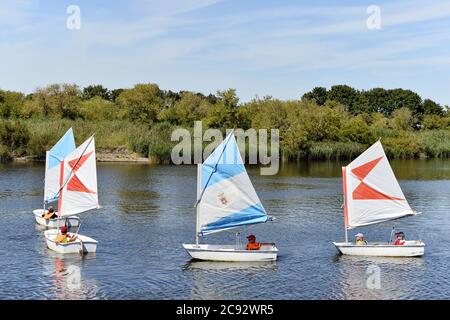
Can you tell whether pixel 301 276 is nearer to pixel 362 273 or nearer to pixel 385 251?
pixel 362 273

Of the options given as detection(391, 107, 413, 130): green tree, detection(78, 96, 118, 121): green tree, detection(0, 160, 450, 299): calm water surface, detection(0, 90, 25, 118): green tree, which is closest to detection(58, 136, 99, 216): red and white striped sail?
detection(0, 160, 450, 299): calm water surface

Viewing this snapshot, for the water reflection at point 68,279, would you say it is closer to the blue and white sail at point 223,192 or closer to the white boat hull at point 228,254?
the white boat hull at point 228,254

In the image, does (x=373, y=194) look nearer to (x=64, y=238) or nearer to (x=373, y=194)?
(x=373, y=194)

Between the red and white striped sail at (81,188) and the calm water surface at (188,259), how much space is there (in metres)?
2.48

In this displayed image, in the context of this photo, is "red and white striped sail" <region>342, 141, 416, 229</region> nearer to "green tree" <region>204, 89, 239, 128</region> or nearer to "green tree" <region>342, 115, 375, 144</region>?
"green tree" <region>204, 89, 239, 128</region>

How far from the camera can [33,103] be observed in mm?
135125

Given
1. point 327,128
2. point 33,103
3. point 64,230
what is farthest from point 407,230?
point 33,103

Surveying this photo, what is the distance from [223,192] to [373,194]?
34.8 ft

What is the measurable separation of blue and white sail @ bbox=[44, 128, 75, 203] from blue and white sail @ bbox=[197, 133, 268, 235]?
713 inches

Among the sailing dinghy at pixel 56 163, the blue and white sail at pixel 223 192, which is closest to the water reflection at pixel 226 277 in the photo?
the blue and white sail at pixel 223 192

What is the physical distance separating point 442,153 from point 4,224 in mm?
122611

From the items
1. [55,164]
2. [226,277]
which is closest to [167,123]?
[55,164]

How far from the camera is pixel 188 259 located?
39.9 m
